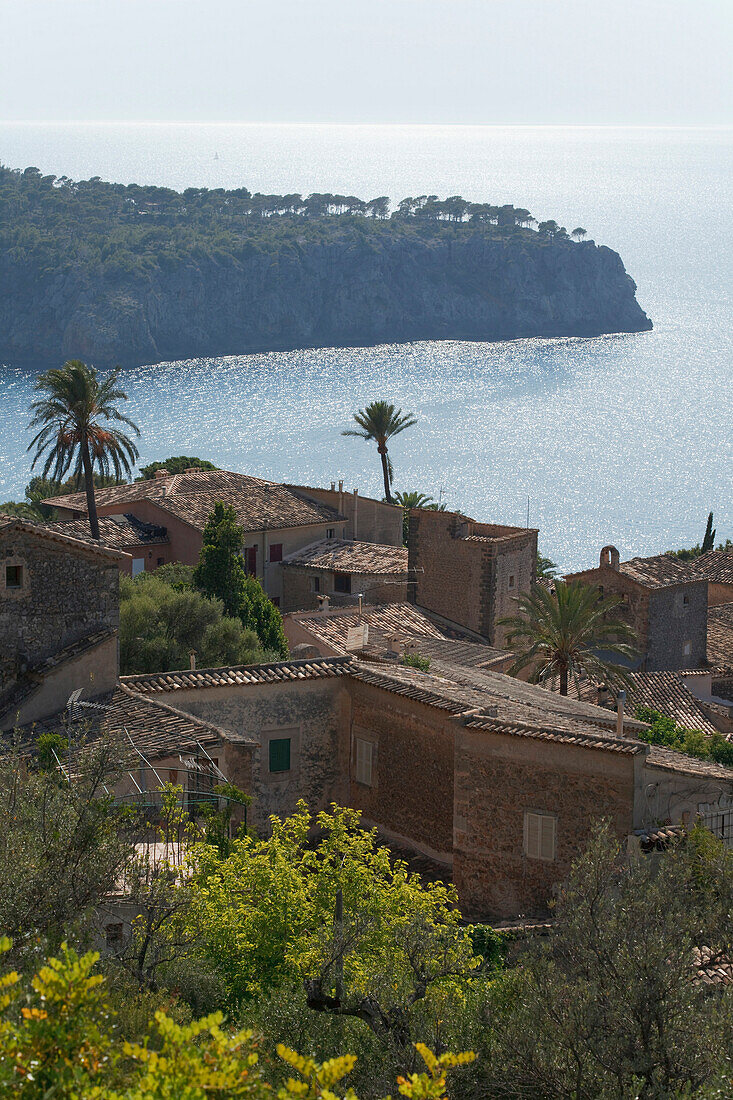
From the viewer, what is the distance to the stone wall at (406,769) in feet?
71.9

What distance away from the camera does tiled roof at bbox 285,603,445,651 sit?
119 feet

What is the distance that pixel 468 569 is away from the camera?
1719 inches

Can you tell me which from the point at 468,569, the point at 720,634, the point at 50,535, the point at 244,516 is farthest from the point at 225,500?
the point at 50,535

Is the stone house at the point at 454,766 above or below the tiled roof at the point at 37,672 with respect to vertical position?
below

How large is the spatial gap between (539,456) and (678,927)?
146043 mm

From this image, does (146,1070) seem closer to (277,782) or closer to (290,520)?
(277,782)

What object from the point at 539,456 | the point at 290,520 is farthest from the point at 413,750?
the point at 539,456

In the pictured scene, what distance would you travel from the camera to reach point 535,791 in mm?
20047

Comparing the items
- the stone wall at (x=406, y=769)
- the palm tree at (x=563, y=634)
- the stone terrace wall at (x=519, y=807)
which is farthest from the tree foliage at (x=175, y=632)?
the stone terrace wall at (x=519, y=807)

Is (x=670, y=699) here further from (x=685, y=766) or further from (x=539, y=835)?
(x=539, y=835)

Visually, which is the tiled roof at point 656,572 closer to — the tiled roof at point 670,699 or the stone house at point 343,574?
the tiled roof at point 670,699

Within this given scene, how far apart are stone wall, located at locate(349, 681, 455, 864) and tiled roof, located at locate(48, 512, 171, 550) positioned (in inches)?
1205

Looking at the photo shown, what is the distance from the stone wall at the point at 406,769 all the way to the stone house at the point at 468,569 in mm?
19499

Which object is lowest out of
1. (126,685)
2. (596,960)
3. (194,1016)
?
(194,1016)
